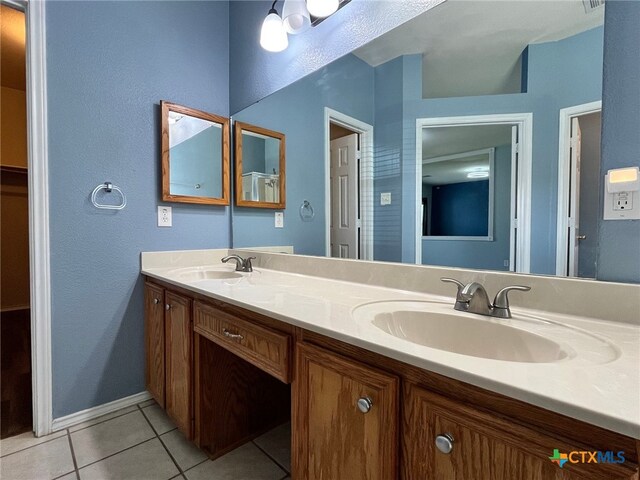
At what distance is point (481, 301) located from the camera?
0.84m

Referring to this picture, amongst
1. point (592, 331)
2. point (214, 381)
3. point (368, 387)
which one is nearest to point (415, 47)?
point (592, 331)

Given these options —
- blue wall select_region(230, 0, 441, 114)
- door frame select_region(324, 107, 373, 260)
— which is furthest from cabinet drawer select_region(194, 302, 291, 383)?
blue wall select_region(230, 0, 441, 114)

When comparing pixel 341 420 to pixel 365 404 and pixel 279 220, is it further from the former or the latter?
pixel 279 220

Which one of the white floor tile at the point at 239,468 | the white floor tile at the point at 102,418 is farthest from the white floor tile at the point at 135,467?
the white floor tile at the point at 102,418

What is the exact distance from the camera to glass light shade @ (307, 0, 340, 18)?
1332mm

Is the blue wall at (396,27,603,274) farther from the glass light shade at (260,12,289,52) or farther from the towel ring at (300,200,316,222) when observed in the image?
the glass light shade at (260,12,289,52)

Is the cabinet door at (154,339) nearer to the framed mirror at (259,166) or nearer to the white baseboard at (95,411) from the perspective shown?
the white baseboard at (95,411)

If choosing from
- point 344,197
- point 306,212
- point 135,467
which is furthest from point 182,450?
point 344,197

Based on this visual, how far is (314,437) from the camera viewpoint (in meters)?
0.78

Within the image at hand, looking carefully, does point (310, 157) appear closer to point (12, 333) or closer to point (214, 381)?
point (214, 381)

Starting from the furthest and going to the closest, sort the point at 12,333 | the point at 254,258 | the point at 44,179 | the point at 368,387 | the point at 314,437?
the point at 12,333
the point at 254,258
the point at 44,179
the point at 314,437
the point at 368,387

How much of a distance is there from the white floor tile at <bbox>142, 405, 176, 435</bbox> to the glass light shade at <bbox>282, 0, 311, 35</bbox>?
7.01 feet

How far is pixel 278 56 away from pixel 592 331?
74.0 inches

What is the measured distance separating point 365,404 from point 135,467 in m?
1.21
